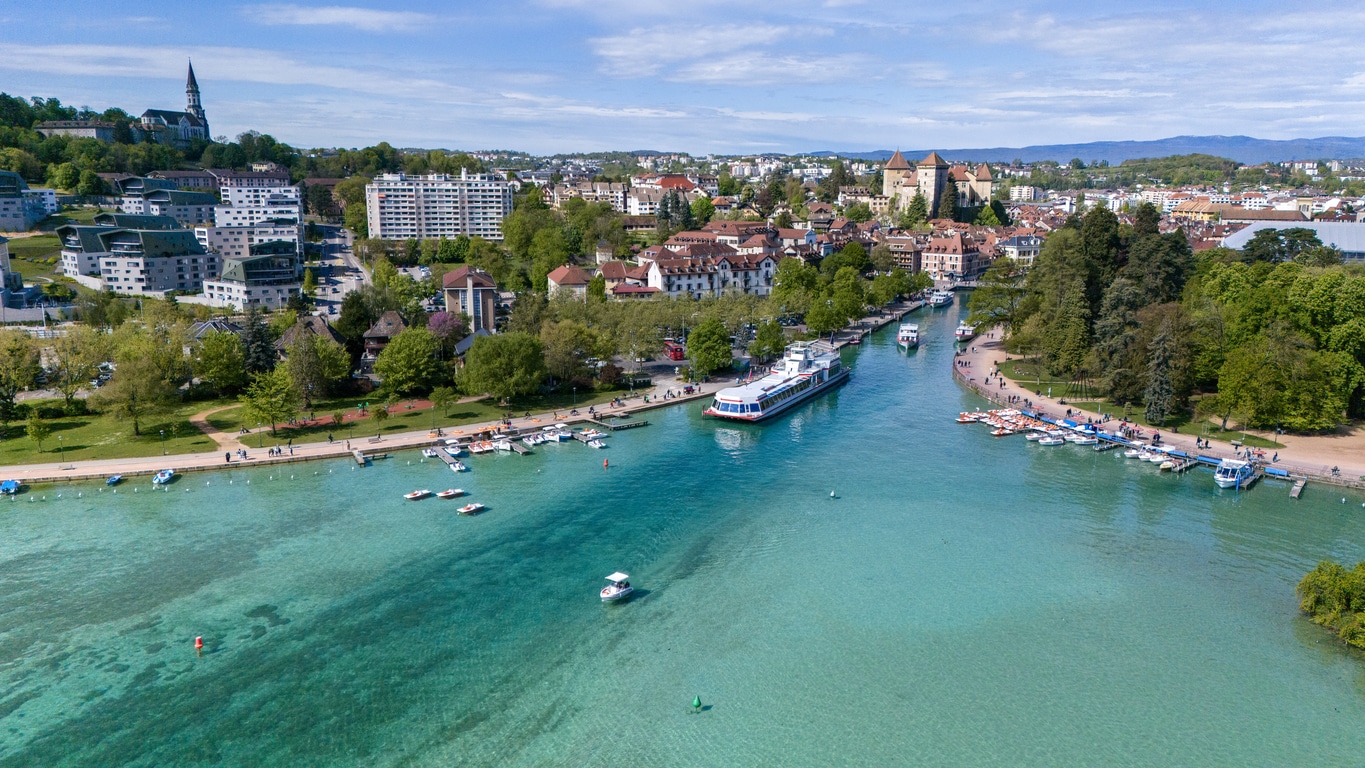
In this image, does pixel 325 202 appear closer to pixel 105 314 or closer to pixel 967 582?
pixel 105 314

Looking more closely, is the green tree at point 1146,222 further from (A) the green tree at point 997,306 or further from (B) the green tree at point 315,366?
(B) the green tree at point 315,366

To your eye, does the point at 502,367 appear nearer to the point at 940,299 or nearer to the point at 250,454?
the point at 250,454

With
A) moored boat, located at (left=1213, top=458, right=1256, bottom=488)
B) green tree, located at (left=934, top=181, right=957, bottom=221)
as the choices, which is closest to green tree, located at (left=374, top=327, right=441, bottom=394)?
moored boat, located at (left=1213, top=458, right=1256, bottom=488)

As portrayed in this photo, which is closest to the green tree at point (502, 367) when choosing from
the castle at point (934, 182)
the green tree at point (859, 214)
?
the green tree at point (859, 214)

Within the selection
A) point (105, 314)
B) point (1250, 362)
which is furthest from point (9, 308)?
point (1250, 362)

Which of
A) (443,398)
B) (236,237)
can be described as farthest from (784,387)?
(236,237)

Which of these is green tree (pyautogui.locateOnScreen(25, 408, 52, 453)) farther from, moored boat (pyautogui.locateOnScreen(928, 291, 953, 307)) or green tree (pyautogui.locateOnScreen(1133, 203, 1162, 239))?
moored boat (pyautogui.locateOnScreen(928, 291, 953, 307))
